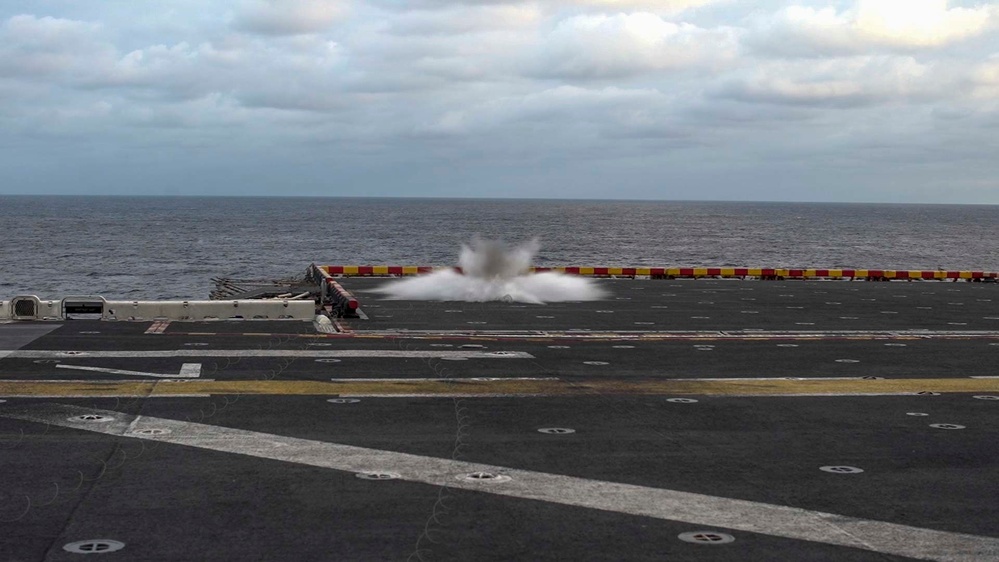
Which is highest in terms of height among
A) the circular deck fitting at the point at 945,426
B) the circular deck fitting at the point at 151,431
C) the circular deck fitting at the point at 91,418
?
the circular deck fitting at the point at 945,426

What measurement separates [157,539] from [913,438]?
12.0 m

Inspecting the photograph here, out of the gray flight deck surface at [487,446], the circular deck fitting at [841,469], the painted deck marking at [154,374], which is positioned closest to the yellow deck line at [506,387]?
the gray flight deck surface at [487,446]

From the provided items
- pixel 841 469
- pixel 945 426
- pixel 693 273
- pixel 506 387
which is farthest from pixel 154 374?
pixel 693 273

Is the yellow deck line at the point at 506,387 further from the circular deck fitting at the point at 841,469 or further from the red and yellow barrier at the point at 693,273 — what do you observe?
the red and yellow barrier at the point at 693,273

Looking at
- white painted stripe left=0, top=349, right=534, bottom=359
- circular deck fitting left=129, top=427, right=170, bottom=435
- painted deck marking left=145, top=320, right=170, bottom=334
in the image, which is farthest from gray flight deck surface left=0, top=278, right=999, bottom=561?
painted deck marking left=145, top=320, right=170, bottom=334

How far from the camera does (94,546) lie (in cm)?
1048

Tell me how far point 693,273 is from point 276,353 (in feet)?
129

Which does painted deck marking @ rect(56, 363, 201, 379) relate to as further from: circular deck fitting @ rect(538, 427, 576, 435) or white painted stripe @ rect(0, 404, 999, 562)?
circular deck fitting @ rect(538, 427, 576, 435)

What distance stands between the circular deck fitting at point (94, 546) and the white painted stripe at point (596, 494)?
387 cm

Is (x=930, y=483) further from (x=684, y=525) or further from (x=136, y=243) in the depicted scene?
(x=136, y=243)

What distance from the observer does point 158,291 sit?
276ft

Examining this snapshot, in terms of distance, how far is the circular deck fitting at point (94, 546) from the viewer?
1036cm

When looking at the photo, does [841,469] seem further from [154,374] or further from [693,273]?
[693,273]

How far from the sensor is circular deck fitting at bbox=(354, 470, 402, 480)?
13.5 meters
